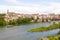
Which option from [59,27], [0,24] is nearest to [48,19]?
[0,24]

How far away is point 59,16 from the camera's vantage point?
26.6 metres

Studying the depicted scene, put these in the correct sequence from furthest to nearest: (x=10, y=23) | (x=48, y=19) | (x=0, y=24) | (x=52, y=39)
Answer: (x=48, y=19) < (x=10, y=23) < (x=0, y=24) < (x=52, y=39)

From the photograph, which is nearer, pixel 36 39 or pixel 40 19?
pixel 36 39

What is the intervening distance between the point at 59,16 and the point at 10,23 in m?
7.33

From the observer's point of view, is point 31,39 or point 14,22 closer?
point 31,39

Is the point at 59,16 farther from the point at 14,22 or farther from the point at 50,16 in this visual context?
the point at 14,22

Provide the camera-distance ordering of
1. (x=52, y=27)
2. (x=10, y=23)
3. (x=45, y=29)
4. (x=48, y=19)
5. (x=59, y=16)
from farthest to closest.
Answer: (x=48, y=19) < (x=59, y=16) < (x=10, y=23) < (x=52, y=27) < (x=45, y=29)

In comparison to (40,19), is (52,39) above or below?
above

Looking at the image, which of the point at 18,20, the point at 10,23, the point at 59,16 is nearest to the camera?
the point at 10,23

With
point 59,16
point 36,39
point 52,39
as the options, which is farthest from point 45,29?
point 59,16

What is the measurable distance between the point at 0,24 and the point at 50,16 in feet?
37.1

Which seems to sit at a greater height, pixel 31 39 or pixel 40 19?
pixel 31 39

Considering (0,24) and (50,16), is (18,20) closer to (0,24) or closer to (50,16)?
(0,24)

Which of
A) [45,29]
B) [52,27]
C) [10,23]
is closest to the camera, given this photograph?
[45,29]
